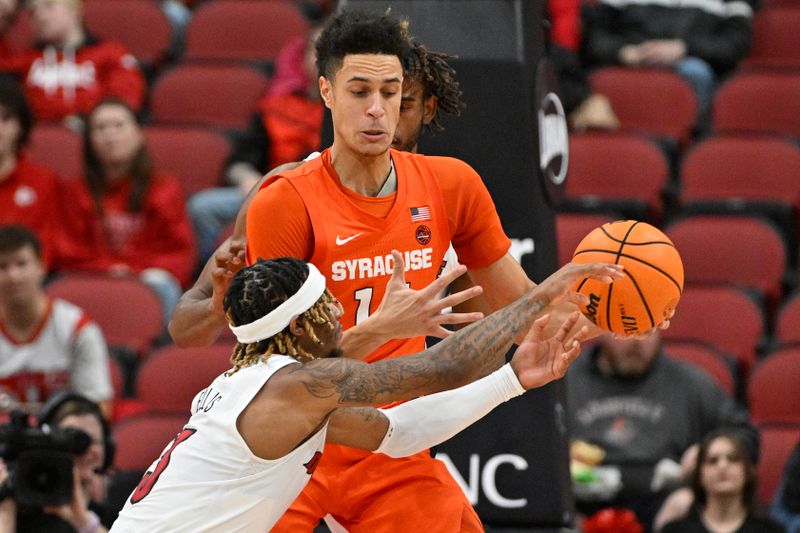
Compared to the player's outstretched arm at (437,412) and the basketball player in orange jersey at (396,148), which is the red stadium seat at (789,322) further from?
the player's outstretched arm at (437,412)

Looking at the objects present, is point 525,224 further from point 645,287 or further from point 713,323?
point 713,323

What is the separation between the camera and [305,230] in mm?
4910

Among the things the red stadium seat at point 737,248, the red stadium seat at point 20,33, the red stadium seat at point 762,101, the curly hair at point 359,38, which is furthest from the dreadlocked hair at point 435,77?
the red stadium seat at point 20,33

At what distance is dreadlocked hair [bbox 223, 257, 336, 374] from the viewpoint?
14.6 feet

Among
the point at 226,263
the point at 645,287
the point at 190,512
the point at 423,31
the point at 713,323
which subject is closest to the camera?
the point at 190,512

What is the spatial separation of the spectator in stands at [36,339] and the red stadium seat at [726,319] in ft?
10.1

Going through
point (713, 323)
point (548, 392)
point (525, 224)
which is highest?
point (525, 224)

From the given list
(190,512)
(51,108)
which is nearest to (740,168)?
(51,108)

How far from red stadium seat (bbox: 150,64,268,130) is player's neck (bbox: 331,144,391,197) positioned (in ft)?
18.5

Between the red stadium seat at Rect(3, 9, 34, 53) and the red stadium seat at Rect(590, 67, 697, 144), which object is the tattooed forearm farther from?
the red stadium seat at Rect(3, 9, 34, 53)

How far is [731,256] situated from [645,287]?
4.48m

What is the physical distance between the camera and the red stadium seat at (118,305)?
8.80m

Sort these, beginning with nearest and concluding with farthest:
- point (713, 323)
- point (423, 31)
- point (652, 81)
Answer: point (423, 31) → point (713, 323) → point (652, 81)

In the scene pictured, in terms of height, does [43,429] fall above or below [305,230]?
below
